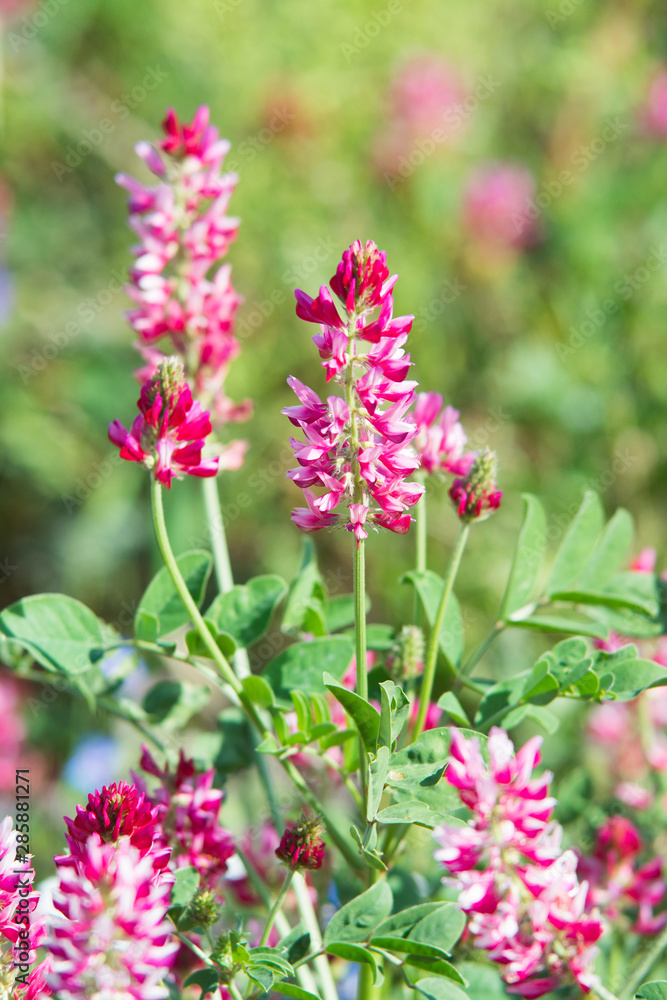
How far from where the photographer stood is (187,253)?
1411mm

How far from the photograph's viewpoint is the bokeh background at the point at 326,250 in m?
3.47

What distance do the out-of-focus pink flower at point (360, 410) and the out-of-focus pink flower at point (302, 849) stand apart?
32cm

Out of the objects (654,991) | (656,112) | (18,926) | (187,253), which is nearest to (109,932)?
(18,926)

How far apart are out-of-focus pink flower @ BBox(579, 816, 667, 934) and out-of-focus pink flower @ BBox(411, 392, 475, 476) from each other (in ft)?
1.86

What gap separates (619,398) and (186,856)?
2745 millimetres

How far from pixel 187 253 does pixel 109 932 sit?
963 millimetres

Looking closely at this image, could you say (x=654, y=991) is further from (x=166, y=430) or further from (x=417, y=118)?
(x=417, y=118)

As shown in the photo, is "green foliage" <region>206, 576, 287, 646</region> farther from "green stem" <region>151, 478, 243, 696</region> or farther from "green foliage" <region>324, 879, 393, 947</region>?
"green foliage" <region>324, 879, 393, 947</region>

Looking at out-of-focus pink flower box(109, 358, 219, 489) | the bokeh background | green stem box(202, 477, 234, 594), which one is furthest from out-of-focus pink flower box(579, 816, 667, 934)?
the bokeh background

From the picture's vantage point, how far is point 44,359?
372 centimetres

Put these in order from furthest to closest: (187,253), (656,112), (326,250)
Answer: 1. (656,112)
2. (326,250)
3. (187,253)

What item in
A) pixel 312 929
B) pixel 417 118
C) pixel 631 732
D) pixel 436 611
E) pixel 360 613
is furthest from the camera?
pixel 417 118

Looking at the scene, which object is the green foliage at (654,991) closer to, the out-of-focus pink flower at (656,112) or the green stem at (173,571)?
the green stem at (173,571)

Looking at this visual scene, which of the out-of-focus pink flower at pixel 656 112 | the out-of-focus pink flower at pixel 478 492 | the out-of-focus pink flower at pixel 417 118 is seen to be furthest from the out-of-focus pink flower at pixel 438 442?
the out-of-focus pink flower at pixel 656 112
